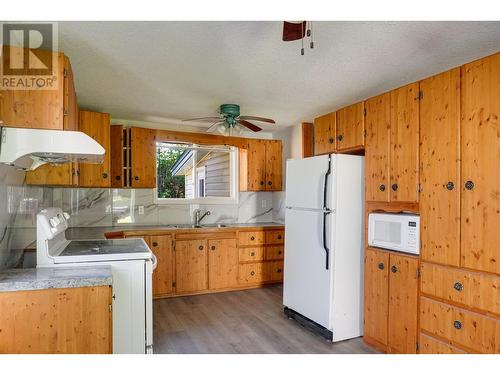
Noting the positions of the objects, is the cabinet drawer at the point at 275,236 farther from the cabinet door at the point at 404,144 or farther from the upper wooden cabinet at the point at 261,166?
the cabinet door at the point at 404,144

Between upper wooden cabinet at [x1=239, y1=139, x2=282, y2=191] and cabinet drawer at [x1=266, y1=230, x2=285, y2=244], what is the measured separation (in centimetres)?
71

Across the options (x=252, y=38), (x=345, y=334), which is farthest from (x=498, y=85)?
(x=345, y=334)

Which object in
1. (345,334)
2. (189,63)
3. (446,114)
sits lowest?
(345,334)

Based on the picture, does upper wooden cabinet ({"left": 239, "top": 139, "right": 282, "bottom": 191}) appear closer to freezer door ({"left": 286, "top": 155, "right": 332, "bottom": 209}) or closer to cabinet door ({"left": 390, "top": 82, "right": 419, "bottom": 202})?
freezer door ({"left": 286, "top": 155, "right": 332, "bottom": 209})

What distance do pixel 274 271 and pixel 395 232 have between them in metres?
2.43

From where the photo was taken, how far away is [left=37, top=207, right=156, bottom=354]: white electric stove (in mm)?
2295

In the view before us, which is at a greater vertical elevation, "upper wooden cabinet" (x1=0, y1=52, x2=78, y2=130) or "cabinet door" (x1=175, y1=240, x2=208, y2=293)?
"upper wooden cabinet" (x1=0, y1=52, x2=78, y2=130)

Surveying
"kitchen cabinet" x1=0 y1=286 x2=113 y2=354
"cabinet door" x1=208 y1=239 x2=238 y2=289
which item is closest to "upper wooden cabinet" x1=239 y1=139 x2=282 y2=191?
"cabinet door" x1=208 y1=239 x2=238 y2=289

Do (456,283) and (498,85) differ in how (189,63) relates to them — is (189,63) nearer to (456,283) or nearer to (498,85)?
(498,85)

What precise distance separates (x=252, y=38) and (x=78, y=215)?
3.32 m

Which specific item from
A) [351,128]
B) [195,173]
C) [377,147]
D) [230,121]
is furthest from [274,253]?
[377,147]

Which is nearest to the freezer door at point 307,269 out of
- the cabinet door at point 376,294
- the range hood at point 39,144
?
the cabinet door at point 376,294

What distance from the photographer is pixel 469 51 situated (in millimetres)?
2439

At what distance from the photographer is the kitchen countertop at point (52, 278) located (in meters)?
1.77
